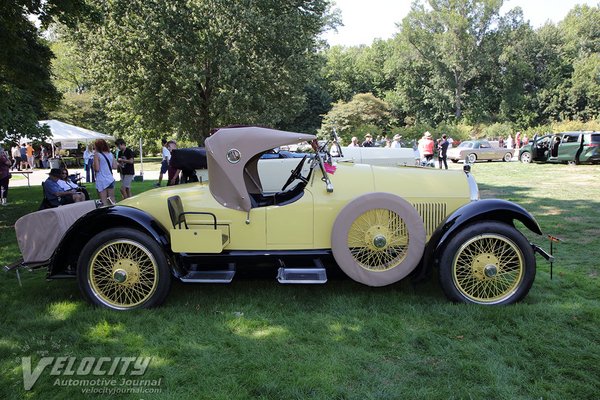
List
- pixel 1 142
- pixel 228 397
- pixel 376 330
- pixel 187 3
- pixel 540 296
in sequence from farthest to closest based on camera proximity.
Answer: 1. pixel 187 3
2. pixel 1 142
3. pixel 540 296
4. pixel 376 330
5. pixel 228 397

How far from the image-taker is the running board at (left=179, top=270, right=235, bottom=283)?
4.02 metres

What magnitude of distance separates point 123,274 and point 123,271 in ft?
0.10

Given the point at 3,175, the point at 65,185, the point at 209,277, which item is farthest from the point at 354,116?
the point at 209,277

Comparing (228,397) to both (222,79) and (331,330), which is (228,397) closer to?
(331,330)

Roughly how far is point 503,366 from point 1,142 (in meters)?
10.7

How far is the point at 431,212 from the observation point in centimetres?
431

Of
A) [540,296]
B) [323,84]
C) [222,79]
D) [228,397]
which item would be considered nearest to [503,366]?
[540,296]

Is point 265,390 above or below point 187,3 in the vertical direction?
below

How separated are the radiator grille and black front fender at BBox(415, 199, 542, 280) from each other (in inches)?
8.5

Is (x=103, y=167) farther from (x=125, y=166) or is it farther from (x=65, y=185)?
(x=125, y=166)

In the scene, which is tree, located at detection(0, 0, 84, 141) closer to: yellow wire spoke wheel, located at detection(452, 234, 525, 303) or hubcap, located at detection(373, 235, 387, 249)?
hubcap, located at detection(373, 235, 387, 249)

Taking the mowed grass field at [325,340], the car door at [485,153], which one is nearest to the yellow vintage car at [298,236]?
the mowed grass field at [325,340]

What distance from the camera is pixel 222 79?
22.5 meters

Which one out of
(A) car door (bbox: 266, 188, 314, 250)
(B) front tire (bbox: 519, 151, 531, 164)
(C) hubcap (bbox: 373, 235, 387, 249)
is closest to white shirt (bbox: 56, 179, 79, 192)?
(A) car door (bbox: 266, 188, 314, 250)
